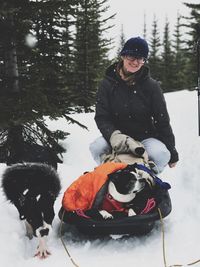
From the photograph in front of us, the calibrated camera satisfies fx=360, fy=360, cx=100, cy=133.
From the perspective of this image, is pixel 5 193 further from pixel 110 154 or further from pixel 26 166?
pixel 110 154

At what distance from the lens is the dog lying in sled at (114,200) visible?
347 centimetres

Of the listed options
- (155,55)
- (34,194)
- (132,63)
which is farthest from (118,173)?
(155,55)

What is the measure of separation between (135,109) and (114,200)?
1.66m

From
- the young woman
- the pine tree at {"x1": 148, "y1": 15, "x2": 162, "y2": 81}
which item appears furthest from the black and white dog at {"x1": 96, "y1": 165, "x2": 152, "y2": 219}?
the pine tree at {"x1": 148, "y1": 15, "x2": 162, "y2": 81}

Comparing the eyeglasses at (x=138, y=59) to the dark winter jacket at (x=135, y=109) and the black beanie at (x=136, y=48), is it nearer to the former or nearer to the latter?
the black beanie at (x=136, y=48)

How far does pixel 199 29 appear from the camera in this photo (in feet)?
33.9

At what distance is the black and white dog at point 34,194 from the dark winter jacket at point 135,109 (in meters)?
1.42

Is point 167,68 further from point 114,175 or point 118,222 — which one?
point 118,222

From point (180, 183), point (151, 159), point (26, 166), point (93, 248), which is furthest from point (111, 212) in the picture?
point (180, 183)

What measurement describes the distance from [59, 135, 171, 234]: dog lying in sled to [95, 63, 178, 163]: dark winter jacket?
115cm

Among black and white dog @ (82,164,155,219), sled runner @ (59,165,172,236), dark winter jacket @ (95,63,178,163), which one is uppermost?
dark winter jacket @ (95,63,178,163)

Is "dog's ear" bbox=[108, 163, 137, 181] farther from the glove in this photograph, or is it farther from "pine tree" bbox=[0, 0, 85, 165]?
"pine tree" bbox=[0, 0, 85, 165]

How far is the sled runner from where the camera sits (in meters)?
3.44

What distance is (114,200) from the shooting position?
3.58 meters
